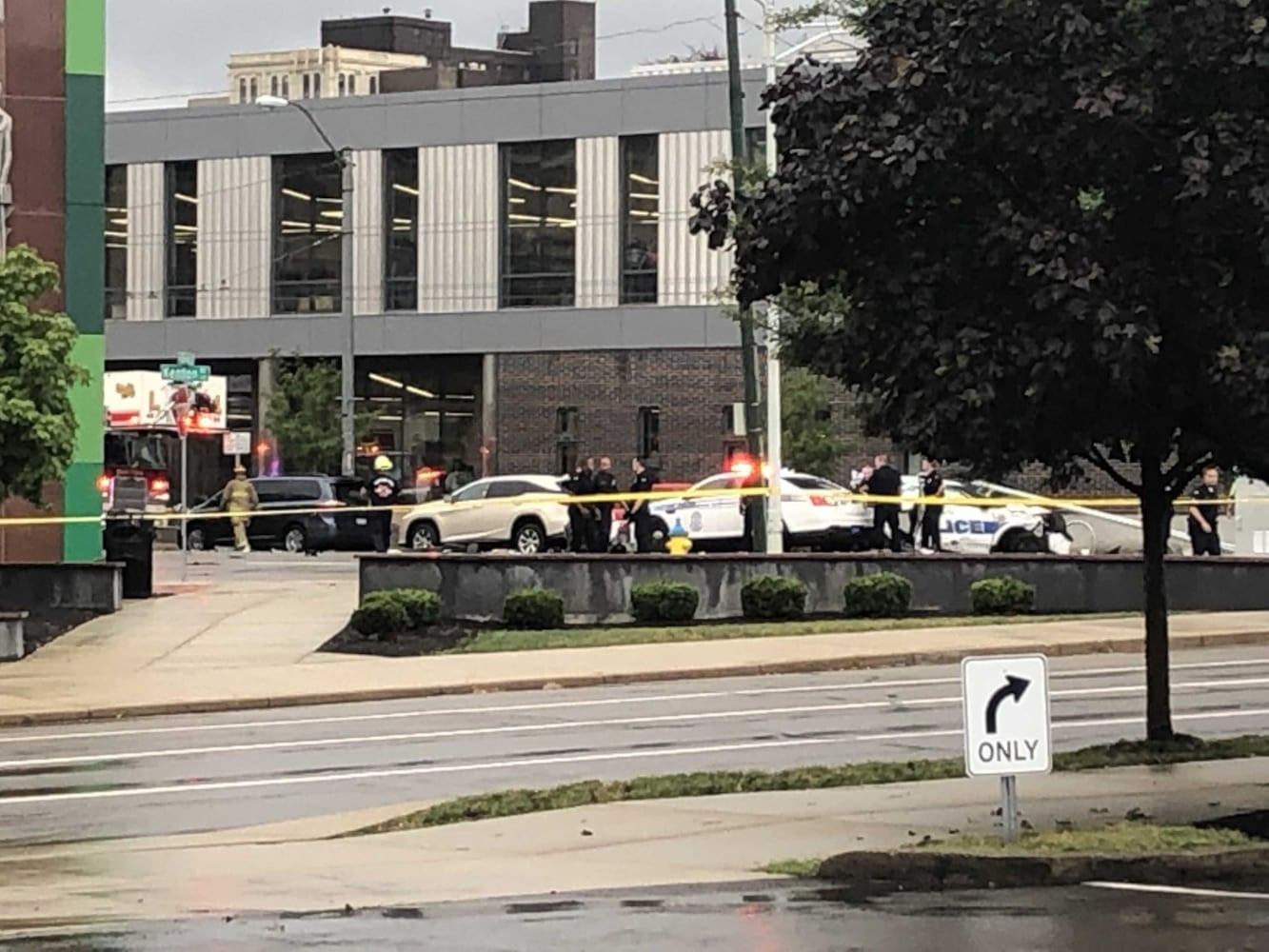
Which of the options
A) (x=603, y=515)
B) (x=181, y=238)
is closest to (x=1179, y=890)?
(x=603, y=515)

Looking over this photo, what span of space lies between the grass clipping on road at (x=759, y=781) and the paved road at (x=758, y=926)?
3.28 m

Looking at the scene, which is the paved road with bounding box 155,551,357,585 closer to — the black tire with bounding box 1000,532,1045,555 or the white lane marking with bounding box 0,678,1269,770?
the black tire with bounding box 1000,532,1045,555

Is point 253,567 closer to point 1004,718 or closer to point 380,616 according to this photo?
point 380,616

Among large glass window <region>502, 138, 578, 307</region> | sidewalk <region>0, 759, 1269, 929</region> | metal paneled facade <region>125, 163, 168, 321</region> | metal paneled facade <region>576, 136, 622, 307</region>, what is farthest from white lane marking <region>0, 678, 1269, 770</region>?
metal paneled facade <region>125, 163, 168, 321</region>

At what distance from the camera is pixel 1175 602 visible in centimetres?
3144

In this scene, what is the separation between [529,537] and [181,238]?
3057cm

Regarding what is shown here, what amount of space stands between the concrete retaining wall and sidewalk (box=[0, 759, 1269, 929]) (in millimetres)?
15449

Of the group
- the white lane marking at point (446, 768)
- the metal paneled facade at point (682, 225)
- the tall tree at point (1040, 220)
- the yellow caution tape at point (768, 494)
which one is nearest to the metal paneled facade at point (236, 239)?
the metal paneled facade at point (682, 225)

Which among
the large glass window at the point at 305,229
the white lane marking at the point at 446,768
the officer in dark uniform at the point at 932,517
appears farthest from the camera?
the large glass window at the point at 305,229

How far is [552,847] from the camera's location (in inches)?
512

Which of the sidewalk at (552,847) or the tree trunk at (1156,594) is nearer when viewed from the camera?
the sidewalk at (552,847)

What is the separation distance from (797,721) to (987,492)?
19222 mm

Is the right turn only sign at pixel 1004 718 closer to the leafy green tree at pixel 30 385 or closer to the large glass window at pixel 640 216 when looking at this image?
the leafy green tree at pixel 30 385

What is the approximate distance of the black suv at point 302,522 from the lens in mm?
49906
